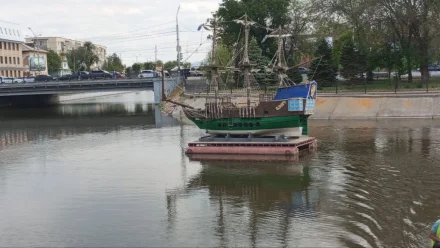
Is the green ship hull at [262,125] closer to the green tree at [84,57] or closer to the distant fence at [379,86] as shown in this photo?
the distant fence at [379,86]

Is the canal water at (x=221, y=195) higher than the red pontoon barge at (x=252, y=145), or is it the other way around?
the red pontoon barge at (x=252, y=145)

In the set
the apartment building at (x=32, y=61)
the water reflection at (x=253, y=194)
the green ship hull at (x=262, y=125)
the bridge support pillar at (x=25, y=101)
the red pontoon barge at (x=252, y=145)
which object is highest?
the apartment building at (x=32, y=61)

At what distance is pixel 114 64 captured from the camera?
185 metres

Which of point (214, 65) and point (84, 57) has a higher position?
point (84, 57)

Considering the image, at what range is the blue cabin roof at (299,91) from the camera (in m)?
33.0

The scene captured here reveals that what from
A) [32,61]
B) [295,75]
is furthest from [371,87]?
[32,61]

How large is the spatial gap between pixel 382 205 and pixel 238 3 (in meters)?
62.5

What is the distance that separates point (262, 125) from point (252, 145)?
240cm

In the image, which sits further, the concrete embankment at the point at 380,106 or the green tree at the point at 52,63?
the green tree at the point at 52,63

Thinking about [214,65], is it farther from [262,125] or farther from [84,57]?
[84,57]

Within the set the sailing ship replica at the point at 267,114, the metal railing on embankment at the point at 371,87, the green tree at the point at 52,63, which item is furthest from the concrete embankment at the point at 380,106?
the green tree at the point at 52,63

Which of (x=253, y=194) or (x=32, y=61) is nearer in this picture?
(x=253, y=194)

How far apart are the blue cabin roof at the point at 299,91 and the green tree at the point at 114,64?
145 metres

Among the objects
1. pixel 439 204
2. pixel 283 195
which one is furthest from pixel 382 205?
pixel 283 195
